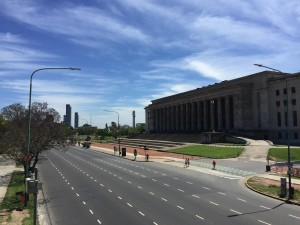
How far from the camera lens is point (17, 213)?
23.2m

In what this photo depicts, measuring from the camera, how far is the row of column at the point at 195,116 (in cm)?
10488

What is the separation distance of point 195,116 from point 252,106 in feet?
94.5

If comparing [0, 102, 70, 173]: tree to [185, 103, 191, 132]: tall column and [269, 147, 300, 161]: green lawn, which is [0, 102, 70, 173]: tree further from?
[185, 103, 191, 132]: tall column

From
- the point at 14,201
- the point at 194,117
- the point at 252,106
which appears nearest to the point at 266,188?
the point at 14,201

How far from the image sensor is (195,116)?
123 m

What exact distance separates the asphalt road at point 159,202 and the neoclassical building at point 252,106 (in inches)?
1753

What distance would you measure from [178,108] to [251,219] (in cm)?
11569

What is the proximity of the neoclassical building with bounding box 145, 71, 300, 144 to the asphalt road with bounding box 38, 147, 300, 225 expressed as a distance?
44.5 m

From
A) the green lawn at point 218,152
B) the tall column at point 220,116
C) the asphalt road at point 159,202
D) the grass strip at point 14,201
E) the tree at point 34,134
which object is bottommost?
the grass strip at point 14,201

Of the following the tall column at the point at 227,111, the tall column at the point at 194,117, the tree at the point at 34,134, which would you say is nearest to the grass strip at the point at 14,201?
the tree at the point at 34,134

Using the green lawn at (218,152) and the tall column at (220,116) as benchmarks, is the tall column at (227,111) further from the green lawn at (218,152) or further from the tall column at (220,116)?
the green lawn at (218,152)

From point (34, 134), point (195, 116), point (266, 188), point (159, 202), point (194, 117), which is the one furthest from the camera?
point (195, 116)

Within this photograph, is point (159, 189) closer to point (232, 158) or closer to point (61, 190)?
point (61, 190)

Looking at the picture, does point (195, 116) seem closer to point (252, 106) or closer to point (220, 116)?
point (220, 116)
